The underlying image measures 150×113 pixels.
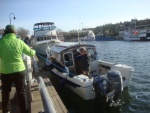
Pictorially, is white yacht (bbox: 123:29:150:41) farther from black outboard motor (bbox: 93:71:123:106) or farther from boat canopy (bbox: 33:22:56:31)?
Answer: black outboard motor (bbox: 93:71:123:106)

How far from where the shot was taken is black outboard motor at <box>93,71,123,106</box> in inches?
292

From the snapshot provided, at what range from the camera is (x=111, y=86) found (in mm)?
7543

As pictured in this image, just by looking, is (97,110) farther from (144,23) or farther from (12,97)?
(144,23)

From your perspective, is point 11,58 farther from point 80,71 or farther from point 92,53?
point 92,53

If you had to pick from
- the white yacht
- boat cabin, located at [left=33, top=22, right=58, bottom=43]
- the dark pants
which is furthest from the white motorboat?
the white yacht

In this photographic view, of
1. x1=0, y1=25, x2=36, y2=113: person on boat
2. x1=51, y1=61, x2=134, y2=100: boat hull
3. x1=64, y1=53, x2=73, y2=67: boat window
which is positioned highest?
x1=0, y1=25, x2=36, y2=113: person on boat

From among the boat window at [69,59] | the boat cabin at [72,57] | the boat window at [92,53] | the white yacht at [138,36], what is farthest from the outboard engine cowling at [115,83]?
the white yacht at [138,36]

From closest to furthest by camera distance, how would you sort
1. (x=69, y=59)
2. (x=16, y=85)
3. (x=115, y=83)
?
(x=16, y=85) → (x=115, y=83) → (x=69, y=59)

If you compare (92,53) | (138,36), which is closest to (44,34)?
(92,53)

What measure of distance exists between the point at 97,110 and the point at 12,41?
220 inches

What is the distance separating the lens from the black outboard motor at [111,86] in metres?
7.41

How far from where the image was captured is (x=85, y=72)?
9867mm

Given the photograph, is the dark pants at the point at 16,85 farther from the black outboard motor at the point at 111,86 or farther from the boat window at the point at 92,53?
the boat window at the point at 92,53

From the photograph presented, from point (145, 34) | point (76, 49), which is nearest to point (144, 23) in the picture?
point (145, 34)
